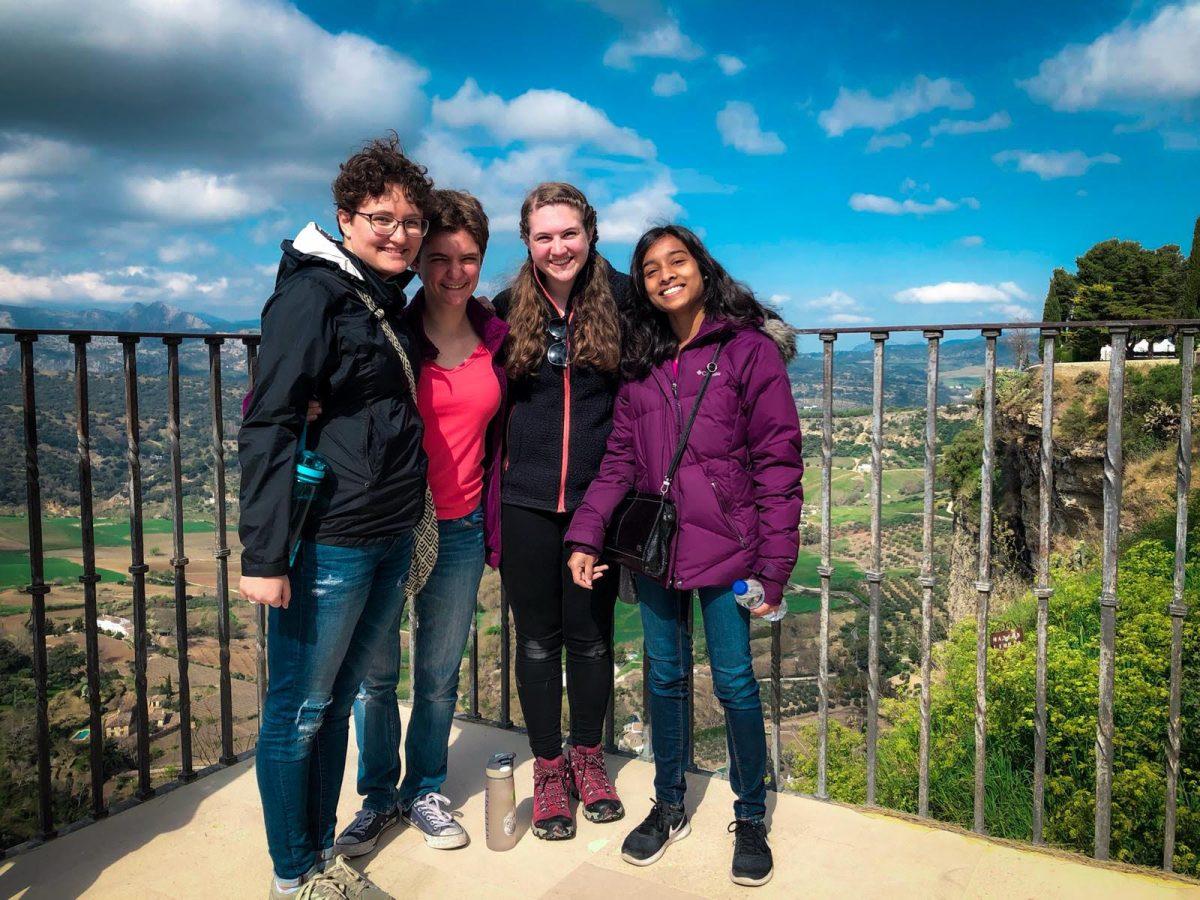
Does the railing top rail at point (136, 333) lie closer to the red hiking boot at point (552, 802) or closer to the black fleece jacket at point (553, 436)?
the black fleece jacket at point (553, 436)

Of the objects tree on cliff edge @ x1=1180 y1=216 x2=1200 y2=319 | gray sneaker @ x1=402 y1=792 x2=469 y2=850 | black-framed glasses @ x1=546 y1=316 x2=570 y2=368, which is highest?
tree on cliff edge @ x1=1180 y1=216 x2=1200 y2=319

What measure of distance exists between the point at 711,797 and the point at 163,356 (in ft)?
8.63

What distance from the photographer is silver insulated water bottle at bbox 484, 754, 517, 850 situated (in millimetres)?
2736

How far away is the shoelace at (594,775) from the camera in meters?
3.01

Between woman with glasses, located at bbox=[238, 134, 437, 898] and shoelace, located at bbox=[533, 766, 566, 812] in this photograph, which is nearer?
woman with glasses, located at bbox=[238, 134, 437, 898]

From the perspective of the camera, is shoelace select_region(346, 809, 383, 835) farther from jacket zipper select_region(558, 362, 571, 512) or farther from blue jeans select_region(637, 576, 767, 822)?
jacket zipper select_region(558, 362, 571, 512)

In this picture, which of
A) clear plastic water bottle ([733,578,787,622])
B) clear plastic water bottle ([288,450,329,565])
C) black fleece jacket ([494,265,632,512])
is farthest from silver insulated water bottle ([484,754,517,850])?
clear plastic water bottle ([288,450,329,565])

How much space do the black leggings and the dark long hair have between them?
60 centimetres

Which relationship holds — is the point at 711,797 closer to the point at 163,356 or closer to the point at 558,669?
the point at 558,669

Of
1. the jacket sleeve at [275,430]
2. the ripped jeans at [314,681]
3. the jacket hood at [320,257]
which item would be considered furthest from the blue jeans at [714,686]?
the jacket hood at [320,257]

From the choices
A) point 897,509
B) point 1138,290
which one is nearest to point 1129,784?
point 1138,290

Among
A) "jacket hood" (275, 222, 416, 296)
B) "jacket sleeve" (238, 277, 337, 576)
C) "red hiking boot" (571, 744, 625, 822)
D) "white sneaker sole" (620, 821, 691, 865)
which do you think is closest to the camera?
"jacket sleeve" (238, 277, 337, 576)

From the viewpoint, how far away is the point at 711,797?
3.12m

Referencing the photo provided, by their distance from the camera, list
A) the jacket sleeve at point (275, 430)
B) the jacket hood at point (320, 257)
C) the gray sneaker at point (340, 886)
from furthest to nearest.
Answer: the gray sneaker at point (340, 886) → the jacket hood at point (320, 257) → the jacket sleeve at point (275, 430)
